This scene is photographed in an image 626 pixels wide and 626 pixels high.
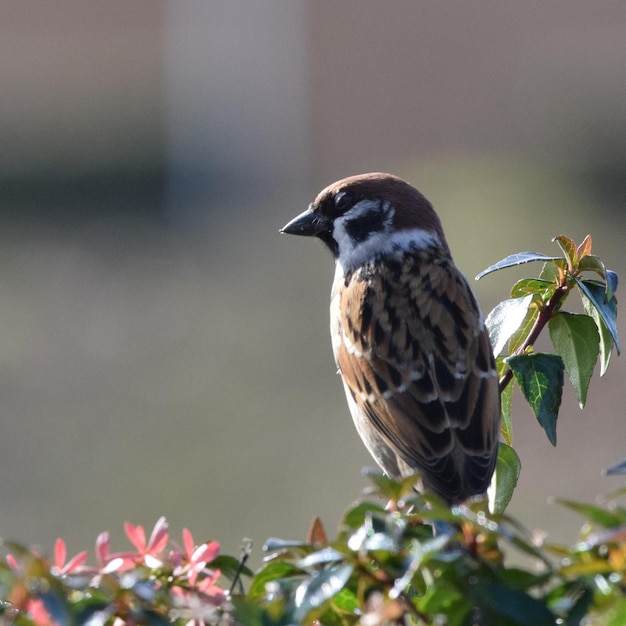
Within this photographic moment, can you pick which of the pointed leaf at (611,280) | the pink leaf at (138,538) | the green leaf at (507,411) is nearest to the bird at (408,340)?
the green leaf at (507,411)

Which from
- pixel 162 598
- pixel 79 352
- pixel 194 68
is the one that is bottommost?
pixel 79 352

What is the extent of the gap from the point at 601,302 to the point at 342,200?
124 centimetres

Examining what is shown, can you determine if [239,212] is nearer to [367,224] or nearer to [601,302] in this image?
[367,224]

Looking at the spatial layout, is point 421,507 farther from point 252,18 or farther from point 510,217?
point 252,18

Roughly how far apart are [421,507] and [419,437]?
52.5 inches

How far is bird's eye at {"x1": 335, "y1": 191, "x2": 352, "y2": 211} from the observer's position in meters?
2.82

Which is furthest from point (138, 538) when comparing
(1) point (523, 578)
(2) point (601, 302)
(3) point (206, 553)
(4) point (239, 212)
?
(4) point (239, 212)

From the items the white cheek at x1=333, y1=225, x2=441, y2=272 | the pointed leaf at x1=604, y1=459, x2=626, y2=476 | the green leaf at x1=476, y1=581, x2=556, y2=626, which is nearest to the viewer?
the green leaf at x1=476, y1=581, x2=556, y2=626

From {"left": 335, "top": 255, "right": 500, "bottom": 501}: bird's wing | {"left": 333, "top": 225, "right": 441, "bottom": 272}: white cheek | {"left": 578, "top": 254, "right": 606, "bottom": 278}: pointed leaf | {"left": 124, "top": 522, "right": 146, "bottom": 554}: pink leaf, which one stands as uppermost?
{"left": 578, "top": 254, "right": 606, "bottom": 278}: pointed leaf

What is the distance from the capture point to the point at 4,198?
1359 cm

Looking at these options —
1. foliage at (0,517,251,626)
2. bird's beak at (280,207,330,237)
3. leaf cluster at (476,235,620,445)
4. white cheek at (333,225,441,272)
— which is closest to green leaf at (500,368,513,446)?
leaf cluster at (476,235,620,445)

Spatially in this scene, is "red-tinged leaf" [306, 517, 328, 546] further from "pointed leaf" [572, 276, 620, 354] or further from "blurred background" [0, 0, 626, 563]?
"blurred background" [0, 0, 626, 563]

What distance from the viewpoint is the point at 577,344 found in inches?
67.7

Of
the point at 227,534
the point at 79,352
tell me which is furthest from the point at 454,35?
the point at 227,534
